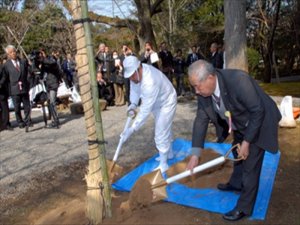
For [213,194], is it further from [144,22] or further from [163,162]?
[144,22]

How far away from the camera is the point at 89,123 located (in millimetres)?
3107

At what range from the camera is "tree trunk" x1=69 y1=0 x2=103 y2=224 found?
9.76 feet

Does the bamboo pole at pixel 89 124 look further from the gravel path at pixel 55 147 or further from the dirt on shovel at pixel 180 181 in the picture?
the gravel path at pixel 55 147

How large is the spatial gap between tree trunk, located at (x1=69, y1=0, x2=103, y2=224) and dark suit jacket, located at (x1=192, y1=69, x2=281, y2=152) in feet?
3.22

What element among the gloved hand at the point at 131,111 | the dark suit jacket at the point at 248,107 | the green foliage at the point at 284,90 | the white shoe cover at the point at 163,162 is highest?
the dark suit jacket at the point at 248,107

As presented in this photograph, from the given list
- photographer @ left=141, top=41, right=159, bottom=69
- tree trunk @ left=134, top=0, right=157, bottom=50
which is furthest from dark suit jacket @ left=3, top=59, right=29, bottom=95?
tree trunk @ left=134, top=0, right=157, bottom=50

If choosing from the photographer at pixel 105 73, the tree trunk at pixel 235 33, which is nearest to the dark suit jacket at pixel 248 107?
the tree trunk at pixel 235 33

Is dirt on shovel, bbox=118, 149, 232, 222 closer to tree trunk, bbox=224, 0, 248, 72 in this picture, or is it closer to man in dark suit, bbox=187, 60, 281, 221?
man in dark suit, bbox=187, 60, 281, 221

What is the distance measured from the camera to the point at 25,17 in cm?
1991

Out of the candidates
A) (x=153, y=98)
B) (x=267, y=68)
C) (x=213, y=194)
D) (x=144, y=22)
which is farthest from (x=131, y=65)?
(x=267, y=68)

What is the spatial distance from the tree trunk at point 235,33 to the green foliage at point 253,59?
12.2 metres

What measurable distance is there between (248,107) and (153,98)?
1387 mm

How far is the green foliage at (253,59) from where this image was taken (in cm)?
1878

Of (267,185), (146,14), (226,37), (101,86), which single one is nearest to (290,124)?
(226,37)
